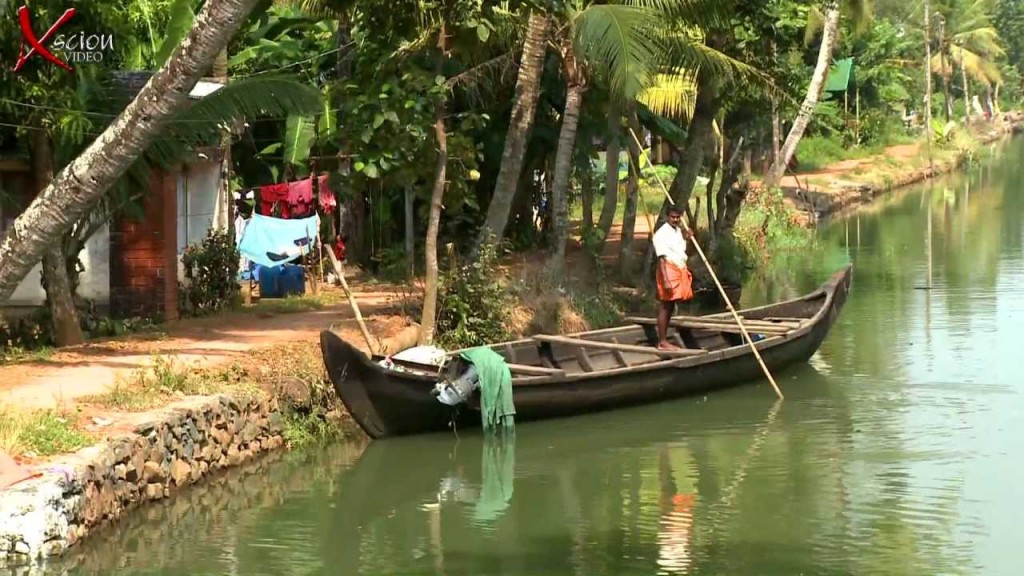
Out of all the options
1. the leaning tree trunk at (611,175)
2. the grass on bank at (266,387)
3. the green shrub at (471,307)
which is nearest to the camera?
the grass on bank at (266,387)

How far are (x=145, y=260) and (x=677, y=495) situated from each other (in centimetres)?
604

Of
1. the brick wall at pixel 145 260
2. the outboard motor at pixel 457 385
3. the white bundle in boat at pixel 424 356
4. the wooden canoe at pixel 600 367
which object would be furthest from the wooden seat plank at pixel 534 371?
the brick wall at pixel 145 260

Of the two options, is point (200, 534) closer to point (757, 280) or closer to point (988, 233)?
point (757, 280)

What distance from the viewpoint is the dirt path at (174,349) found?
10.0m

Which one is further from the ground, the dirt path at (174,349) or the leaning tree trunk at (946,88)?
the leaning tree trunk at (946,88)

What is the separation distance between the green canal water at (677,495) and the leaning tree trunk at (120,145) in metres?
1.97

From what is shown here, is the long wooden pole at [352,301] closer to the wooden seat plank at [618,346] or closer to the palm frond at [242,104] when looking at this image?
the palm frond at [242,104]

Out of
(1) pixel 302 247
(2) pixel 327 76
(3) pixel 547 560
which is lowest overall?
(3) pixel 547 560

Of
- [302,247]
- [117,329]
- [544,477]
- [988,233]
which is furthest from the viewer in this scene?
[988,233]

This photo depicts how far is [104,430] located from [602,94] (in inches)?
405

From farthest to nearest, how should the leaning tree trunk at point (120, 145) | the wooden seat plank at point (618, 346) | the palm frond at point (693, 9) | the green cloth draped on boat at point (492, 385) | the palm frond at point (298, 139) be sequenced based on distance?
the palm frond at point (298, 139) < the palm frond at point (693, 9) < the wooden seat plank at point (618, 346) < the green cloth draped on boat at point (492, 385) < the leaning tree trunk at point (120, 145)

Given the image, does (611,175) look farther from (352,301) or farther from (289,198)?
(352,301)

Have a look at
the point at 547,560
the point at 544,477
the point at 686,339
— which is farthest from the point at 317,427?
the point at 686,339

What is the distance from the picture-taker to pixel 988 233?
28.6 metres
